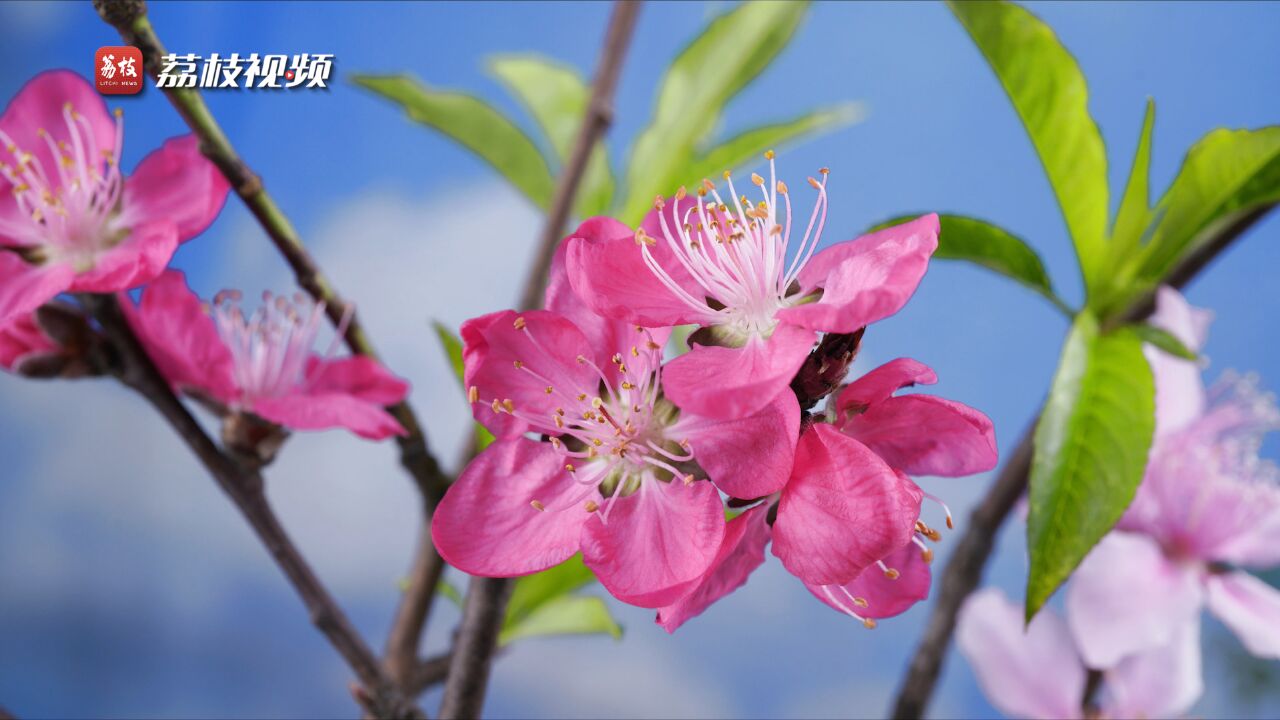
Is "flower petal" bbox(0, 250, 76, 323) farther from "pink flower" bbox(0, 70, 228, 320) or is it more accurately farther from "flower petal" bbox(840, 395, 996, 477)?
"flower petal" bbox(840, 395, 996, 477)

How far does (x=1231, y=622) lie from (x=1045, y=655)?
131mm

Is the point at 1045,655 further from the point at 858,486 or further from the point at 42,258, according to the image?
the point at 42,258

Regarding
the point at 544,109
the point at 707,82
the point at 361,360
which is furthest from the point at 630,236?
the point at 544,109

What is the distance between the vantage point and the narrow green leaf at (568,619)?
705mm

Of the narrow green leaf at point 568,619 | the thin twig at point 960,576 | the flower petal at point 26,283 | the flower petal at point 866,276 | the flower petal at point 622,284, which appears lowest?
the narrow green leaf at point 568,619

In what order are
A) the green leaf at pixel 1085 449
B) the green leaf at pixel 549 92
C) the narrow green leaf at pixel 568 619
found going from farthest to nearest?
the green leaf at pixel 549 92 → the narrow green leaf at pixel 568 619 → the green leaf at pixel 1085 449

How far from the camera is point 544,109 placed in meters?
0.96

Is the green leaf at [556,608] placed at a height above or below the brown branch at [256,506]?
below

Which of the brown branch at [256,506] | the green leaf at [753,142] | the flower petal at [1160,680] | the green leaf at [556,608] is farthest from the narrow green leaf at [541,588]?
the flower petal at [1160,680]

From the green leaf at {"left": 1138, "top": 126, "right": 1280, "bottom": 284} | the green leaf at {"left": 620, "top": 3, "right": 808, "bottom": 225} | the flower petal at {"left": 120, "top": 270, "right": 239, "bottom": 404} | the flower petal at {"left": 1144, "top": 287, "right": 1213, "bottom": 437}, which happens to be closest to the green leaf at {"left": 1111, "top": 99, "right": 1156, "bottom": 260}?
the green leaf at {"left": 1138, "top": 126, "right": 1280, "bottom": 284}

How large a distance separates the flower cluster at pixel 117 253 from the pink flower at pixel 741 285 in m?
0.19

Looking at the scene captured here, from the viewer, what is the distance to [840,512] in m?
0.28

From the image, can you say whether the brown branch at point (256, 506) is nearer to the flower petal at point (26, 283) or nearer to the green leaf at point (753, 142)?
the flower petal at point (26, 283)

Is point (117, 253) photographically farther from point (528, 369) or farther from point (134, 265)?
point (528, 369)
